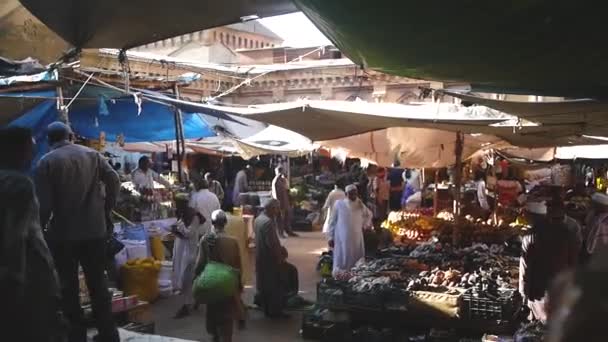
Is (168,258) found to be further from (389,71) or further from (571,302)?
(571,302)

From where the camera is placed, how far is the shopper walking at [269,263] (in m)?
8.24

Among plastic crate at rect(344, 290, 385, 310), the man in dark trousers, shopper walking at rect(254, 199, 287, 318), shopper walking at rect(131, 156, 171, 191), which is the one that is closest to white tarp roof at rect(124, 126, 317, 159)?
shopper walking at rect(131, 156, 171, 191)

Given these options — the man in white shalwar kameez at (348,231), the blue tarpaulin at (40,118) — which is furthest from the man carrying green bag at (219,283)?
the man in white shalwar kameez at (348,231)

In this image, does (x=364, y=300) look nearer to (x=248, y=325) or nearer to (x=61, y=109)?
(x=248, y=325)

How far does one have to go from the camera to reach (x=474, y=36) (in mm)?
2578

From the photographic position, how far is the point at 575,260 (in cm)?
577

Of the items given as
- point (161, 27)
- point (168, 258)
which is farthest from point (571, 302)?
point (168, 258)

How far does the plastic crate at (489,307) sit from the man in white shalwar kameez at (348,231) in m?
3.02

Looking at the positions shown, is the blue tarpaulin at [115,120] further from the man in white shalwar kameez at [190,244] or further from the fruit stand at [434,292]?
the fruit stand at [434,292]

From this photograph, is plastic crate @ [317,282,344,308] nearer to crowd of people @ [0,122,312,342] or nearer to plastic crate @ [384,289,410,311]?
plastic crate @ [384,289,410,311]

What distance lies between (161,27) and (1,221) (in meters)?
1.61

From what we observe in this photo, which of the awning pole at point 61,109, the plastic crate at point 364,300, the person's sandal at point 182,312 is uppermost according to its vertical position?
the awning pole at point 61,109

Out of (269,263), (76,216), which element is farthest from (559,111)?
(76,216)

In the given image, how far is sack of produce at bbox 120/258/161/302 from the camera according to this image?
840cm
